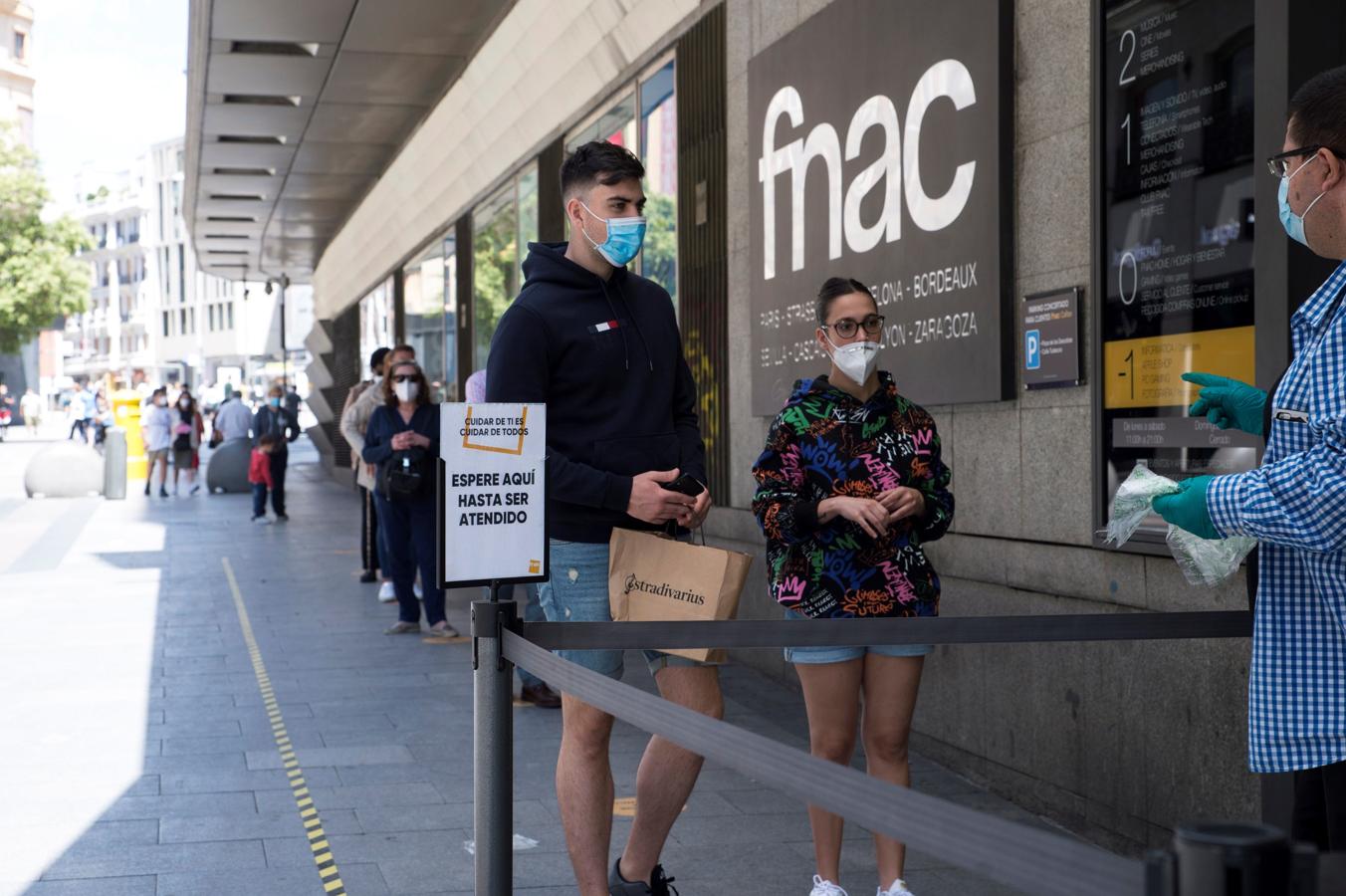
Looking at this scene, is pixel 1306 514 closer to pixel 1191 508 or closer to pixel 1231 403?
pixel 1191 508

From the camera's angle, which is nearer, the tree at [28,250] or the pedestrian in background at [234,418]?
the pedestrian in background at [234,418]

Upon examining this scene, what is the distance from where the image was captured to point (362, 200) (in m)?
24.3

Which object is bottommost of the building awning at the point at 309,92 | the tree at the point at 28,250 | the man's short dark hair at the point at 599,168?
the man's short dark hair at the point at 599,168

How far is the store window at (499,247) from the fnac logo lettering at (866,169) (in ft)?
19.5

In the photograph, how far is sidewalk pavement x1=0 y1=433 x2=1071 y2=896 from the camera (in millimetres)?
4824

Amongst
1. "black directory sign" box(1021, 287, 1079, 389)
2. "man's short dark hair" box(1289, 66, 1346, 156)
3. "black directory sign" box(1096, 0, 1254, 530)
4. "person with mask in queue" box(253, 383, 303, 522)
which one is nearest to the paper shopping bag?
"man's short dark hair" box(1289, 66, 1346, 156)

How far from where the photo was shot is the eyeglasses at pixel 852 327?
427 centimetres

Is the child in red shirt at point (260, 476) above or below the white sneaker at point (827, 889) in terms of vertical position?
above

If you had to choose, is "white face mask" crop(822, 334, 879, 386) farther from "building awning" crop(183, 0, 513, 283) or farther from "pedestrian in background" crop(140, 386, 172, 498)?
"pedestrian in background" crop(140, 386, 172, 498)

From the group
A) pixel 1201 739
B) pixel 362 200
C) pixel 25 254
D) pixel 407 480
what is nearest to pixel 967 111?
pixel 1201 739

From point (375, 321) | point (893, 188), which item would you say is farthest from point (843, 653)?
point (375, 321)

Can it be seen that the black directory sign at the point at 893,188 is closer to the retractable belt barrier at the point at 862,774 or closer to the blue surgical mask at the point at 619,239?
the blue surgical mask at the point at 619,239

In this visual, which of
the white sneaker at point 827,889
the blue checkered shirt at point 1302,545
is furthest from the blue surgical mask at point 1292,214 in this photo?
the white sneaker at point 827,889

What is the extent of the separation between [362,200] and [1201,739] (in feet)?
69.6
